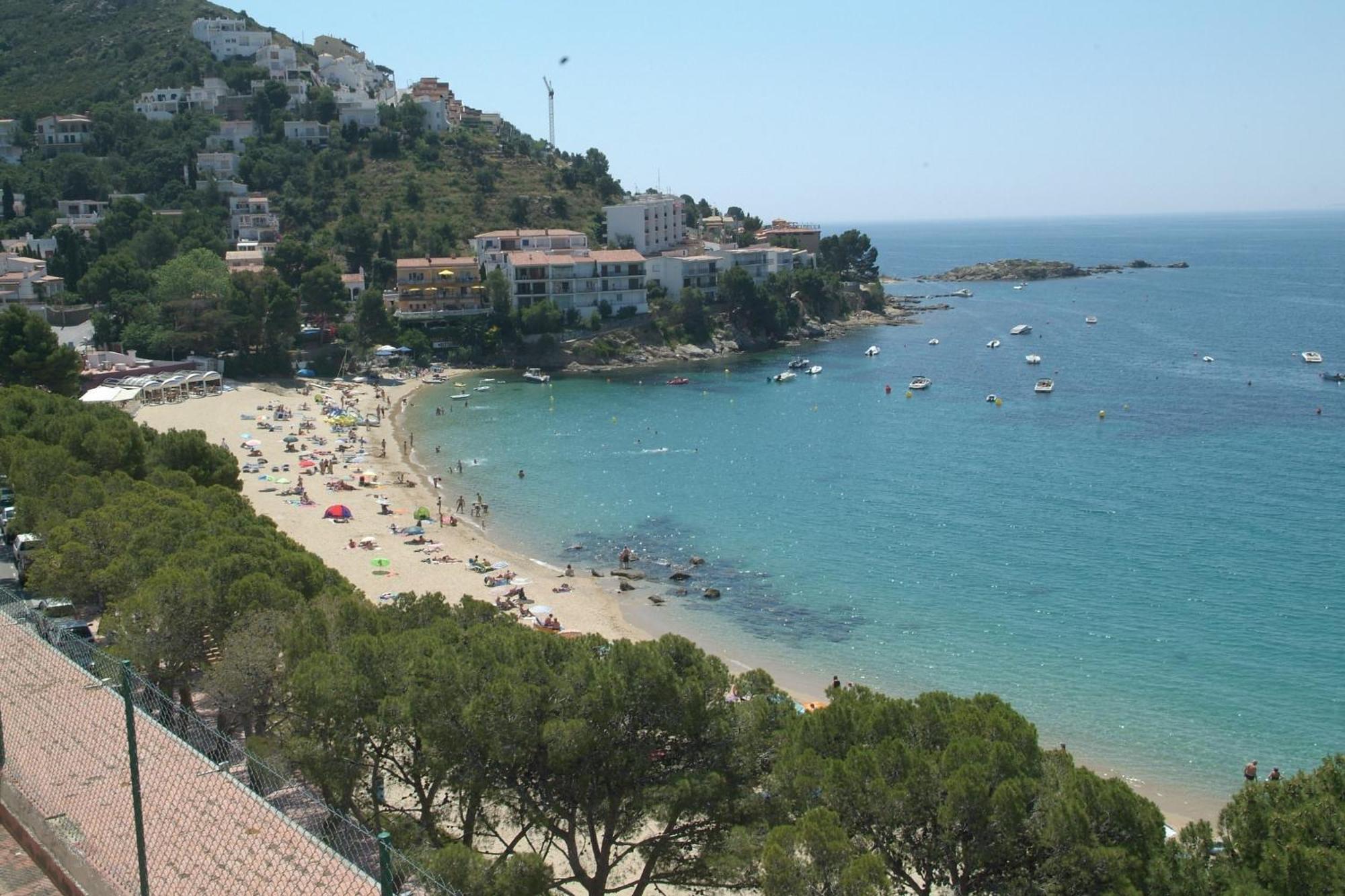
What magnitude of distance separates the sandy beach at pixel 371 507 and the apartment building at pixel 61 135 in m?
48.6

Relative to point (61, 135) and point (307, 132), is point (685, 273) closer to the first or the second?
point (307, 132)

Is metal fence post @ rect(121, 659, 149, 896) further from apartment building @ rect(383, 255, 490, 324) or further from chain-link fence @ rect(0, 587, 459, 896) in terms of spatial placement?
apartment building @ rect(383, 255, 490, 324)

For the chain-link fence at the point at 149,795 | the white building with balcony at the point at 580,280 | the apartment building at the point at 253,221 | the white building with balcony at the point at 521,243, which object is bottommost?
the chain-link fence at the point at 149,795

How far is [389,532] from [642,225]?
50244 mm

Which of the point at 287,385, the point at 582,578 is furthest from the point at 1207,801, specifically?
the point at 287,385

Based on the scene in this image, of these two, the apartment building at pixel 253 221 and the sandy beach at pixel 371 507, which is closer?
the sandy beach at pixel 371 507

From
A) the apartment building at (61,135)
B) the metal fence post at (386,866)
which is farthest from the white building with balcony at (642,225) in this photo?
the metal fence post at (386,866)

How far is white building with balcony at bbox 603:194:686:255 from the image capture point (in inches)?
3125

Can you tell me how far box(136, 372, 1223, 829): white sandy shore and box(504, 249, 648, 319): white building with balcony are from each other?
64.4 ft

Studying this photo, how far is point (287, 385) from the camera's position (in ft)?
182

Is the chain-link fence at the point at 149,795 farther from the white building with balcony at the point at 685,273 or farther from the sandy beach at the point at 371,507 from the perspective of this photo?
the white building with balcony at the point at 685,273

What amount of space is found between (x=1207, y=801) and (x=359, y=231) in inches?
2529

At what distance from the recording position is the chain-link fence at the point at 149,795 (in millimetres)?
6727

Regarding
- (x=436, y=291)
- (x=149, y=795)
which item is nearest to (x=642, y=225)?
(x=436, y=291)
